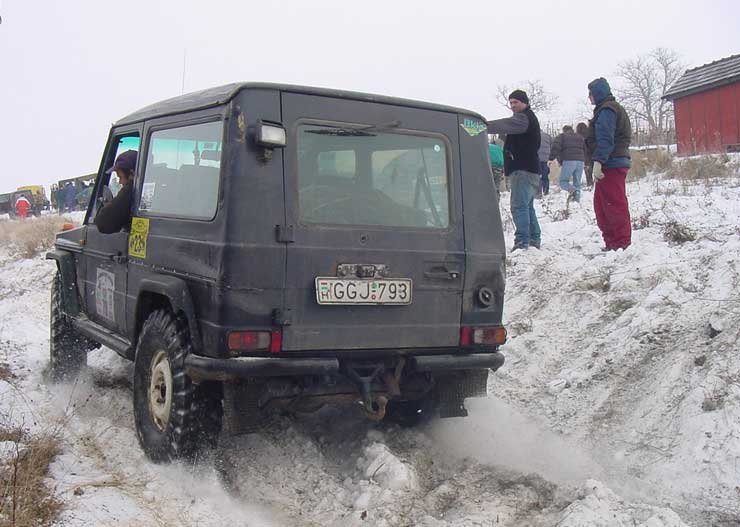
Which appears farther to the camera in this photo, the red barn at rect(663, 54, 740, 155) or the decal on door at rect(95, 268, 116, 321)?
the red barn at rect(663, 54, 740, 155)

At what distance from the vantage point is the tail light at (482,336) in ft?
15.2

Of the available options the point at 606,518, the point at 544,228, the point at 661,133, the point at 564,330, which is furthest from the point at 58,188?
the point at 606,518

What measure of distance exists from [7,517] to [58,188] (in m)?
38.7

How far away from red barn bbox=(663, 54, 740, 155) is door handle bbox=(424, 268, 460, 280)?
2094cm

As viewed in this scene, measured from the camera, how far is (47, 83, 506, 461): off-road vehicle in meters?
4.03

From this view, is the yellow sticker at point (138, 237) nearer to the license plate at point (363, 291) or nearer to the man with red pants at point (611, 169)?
the license plate at point (363, 291)

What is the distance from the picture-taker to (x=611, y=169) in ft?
24.8

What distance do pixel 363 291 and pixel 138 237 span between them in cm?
167

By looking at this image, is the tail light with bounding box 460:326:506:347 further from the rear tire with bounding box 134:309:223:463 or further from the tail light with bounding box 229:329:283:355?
the rear tire with bounding box 134:309:223:463

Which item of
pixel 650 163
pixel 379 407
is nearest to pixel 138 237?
pixel 379 407

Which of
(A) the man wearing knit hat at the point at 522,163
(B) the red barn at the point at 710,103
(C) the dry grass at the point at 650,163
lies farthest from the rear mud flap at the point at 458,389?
(B) the red barn at the point at 710,103

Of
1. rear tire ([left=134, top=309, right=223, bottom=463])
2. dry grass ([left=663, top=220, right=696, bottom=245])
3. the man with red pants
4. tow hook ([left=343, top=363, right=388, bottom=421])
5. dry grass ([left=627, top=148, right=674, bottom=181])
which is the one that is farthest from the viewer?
dry grass ([left=627, top=148, right=674, bottom=181])

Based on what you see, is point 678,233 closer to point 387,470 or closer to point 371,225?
point 371,225

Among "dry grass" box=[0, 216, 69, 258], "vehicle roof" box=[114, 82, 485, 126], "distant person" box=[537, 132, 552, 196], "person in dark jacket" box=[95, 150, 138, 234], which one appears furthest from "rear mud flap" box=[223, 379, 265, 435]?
"dry grass" box=[0, 216, 69, 258]
